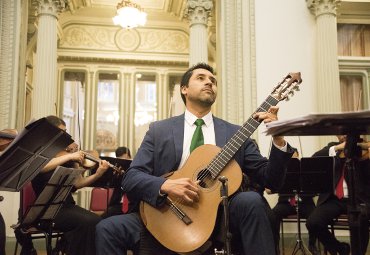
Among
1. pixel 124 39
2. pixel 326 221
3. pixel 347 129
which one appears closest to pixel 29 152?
pixel 347 129

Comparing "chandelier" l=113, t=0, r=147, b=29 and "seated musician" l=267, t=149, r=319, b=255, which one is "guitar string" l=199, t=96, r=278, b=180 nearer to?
"seated musician" l=267, t=149, r=319, b=255

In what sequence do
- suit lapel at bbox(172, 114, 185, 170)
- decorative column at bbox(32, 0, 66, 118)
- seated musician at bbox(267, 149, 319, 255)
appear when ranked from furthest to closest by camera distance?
decorative column at bbox(32, 0, 66, 118) → seated musician at bbox(267, 149, 319, 255) → suit lapel at bbox(172, 114, 185, 170)

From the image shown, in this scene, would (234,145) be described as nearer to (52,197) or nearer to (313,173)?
(52,197)

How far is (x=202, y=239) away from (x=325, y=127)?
890mm

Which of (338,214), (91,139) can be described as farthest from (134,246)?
(91,139)

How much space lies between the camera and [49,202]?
3578mm

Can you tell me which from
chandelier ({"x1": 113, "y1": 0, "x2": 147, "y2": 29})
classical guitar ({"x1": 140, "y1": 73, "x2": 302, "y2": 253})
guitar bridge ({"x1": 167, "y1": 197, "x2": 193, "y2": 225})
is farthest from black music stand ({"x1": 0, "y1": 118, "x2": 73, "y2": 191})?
chandelier ({"x1": 113, "y1": 0, "x2": 147, "y2": 29})

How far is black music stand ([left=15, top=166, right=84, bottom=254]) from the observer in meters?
3.44

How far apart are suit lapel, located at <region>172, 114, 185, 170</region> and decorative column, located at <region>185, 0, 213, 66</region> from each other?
4.94 metres

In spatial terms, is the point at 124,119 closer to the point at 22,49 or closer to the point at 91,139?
the point at 91,139

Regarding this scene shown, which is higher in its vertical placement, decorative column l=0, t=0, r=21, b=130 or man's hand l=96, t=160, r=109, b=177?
decorative column l=0, t=0, r=21, b=130

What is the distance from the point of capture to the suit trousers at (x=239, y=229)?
2.29 meters

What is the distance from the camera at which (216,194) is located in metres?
2.47

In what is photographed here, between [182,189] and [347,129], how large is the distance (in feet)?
3.08
